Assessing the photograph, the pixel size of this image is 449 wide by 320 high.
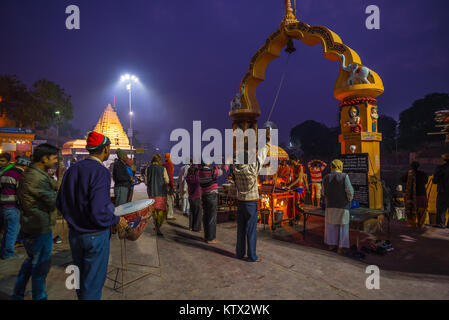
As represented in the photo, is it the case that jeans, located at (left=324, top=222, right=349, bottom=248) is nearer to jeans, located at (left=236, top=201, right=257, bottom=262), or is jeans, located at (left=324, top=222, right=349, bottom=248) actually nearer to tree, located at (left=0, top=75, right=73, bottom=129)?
jeans, located at (left=236, top=201, right=257, bottom=262)

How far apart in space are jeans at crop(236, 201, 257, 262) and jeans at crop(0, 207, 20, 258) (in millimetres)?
4397

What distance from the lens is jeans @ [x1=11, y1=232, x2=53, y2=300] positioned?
2805 mm

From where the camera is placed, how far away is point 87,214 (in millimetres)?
2400

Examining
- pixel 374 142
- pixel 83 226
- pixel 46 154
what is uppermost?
pixel 374 142

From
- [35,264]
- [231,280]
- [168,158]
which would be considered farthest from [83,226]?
[168,158]

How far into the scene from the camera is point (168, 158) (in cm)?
845

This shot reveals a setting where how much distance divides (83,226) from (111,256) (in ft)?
8.66

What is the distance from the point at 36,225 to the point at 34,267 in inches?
19.9

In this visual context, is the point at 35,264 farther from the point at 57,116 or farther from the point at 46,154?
the point at 57,116

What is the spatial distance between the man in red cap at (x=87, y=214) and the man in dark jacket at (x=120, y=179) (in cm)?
386

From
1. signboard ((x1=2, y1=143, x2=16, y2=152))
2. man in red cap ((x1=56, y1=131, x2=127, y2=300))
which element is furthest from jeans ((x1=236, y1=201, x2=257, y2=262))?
signboard ((x1=2, y1=143, x2=16, y2=152))

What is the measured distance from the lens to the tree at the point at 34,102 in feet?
82.1

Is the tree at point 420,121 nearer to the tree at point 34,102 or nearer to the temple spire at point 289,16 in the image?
the temple spire at point 289,16

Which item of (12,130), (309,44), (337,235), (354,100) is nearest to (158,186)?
(337,235)
